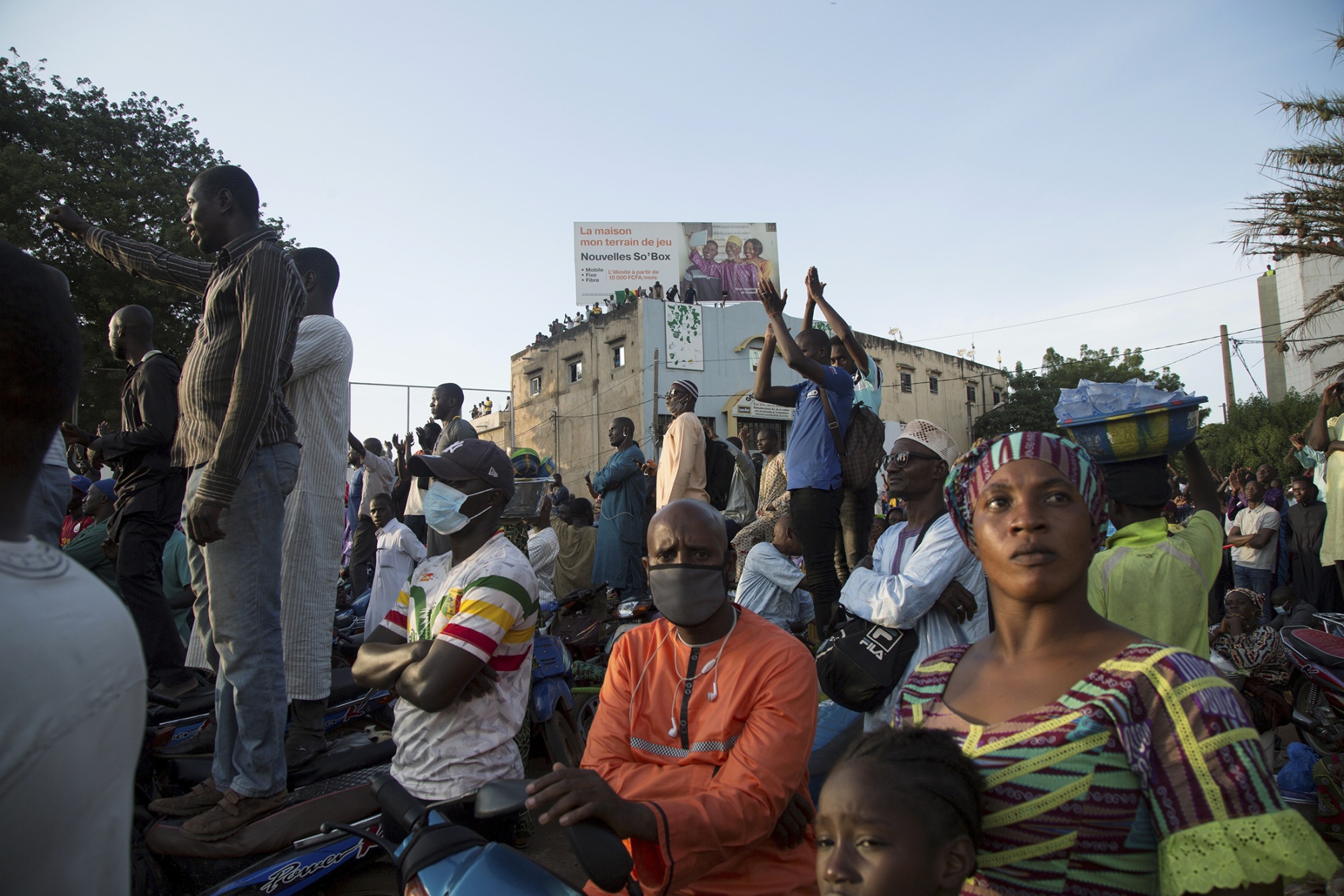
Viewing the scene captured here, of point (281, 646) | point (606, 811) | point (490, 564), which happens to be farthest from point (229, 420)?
point (606, 811)

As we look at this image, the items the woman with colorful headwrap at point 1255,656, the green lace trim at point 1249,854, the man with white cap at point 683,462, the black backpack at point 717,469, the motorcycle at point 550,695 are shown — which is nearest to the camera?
the green lace trim at point 1249,854

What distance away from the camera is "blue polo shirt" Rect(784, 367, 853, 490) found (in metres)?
5.14

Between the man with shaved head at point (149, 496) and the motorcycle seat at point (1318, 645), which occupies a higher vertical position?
the man with shaved head at point (149, 496)

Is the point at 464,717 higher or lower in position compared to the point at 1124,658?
lower

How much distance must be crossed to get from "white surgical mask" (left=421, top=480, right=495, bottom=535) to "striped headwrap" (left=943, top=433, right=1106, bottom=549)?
77.1 inches

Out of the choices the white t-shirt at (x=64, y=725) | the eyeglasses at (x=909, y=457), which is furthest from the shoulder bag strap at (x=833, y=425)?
the white t-shirt at (x=64, y=725)

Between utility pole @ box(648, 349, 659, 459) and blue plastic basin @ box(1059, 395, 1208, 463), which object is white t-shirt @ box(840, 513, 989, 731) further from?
utility pole @ box(648, 349, 659, 459)

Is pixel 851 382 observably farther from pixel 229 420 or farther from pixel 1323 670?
pixel 229 420

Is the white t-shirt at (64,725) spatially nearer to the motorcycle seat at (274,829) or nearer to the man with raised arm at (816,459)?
the motorcycle seat at (274,829)

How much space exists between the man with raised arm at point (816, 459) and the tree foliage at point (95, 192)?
17.5 m

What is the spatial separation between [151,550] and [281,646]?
1.84 m

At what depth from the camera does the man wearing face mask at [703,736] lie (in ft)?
6.86

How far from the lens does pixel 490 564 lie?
3090 millimetres

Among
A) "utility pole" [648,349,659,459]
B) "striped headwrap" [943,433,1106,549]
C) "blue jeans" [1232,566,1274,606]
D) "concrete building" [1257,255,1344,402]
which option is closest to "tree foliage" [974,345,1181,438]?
"concrete building" [1257,255,1344,402]
